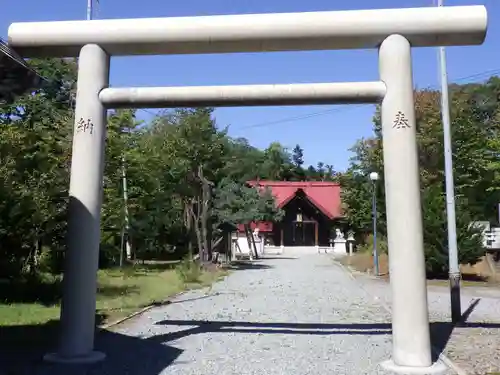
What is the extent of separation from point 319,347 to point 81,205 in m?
4.11

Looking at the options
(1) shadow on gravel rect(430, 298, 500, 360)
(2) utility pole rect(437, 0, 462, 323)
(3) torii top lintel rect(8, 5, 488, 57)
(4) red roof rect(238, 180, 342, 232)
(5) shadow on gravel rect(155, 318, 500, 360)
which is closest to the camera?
(3) torii top lintel rect(8, 5, 488, 57)

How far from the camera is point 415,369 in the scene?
22.9 ft

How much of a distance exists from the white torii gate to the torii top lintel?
1cm

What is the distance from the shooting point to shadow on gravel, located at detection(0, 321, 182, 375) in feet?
22.9

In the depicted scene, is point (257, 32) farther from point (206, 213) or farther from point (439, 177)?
point (439, 177)

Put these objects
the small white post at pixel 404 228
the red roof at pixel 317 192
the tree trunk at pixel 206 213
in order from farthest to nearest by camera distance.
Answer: the red roof at pixel 317 192
the tree trunk at pixel 206 213
the small white post at pixel 404 228

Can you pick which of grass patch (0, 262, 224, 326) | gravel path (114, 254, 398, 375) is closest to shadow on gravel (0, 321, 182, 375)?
gravel path (114, 254, 398, 375)

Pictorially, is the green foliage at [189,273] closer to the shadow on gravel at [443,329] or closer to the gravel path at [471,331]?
the gravel path at [471,331]

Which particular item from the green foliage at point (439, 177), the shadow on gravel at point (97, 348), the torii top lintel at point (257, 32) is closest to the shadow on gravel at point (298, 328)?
the shadow on gravel at point (97, 348)

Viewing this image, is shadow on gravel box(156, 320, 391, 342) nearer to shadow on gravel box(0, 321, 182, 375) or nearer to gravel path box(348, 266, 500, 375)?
shadow on gravel box(0, 321, 182, 375)

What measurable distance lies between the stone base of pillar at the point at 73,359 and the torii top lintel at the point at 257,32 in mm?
4274

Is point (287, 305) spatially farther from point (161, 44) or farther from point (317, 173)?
point (317, 173)

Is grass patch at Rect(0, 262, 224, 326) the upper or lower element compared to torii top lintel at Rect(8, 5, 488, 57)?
lower

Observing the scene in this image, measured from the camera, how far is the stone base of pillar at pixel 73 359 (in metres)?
7.30
